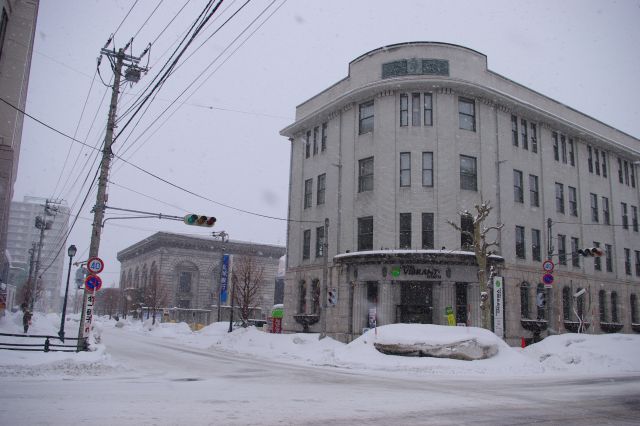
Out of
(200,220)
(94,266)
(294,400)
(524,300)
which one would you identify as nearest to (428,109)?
(524,300)

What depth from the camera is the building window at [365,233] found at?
2970cm

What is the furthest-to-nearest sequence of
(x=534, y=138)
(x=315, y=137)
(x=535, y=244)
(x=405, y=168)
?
1. (x=315, y=137)
2. (x=534, y=138)
3. (x=535, y=244)
4. (x=405, y=168)

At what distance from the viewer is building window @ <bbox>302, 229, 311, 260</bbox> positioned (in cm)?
3488

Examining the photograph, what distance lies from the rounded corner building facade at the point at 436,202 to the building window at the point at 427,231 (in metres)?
0.06

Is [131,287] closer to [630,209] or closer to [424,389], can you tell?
[630,209]

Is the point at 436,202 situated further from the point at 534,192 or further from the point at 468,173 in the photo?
the point at 534,192

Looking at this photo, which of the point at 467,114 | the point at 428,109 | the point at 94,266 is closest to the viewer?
the point at 94,266

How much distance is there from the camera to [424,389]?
12281mm

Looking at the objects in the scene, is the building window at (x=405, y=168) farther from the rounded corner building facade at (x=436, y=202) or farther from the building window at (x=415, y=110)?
the building window at (x=415, y=110)

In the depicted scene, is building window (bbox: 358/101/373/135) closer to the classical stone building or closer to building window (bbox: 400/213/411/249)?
building window (bbox: 400/213/411/249)

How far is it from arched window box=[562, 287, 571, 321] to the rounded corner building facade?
0.31ft

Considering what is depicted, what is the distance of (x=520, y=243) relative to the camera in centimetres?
3145

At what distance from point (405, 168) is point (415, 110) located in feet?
11.8

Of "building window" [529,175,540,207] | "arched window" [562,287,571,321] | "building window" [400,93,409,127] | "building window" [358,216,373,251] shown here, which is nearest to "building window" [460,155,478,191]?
"building window" [400,93,409,127]
